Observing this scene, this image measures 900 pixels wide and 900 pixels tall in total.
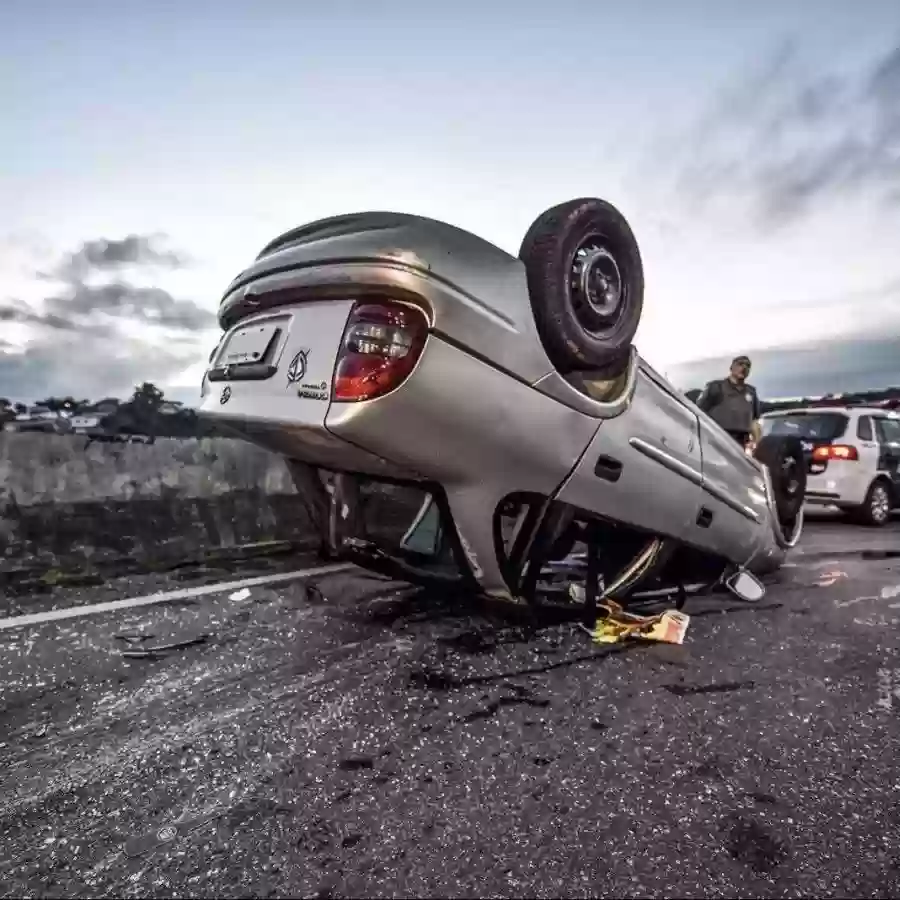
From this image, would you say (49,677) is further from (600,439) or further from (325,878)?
(600,439)

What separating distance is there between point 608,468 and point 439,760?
1.27m

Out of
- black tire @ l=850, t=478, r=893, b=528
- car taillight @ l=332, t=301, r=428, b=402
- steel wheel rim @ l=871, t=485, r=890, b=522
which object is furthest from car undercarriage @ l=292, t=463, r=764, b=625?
steel wheel rim @ l=871, t=485, r=890, b=522

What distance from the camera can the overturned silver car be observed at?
221cm

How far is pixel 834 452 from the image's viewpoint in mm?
8750

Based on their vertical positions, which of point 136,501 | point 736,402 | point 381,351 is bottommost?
point 136,501

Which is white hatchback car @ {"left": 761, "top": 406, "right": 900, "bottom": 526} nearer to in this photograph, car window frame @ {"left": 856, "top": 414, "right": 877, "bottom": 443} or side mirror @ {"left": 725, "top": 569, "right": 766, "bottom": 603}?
car window frame @ {"left": 856, "top": 414, "right": 877, "bottom": 443}

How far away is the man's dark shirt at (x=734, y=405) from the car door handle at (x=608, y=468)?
428 centimetres

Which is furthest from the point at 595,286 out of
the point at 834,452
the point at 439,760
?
the point at 834,452

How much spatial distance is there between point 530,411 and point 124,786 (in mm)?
1544

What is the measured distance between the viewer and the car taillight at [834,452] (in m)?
8.66

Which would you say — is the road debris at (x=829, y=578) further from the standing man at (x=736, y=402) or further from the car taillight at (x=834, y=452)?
the car taillight at (x=834, y=452)

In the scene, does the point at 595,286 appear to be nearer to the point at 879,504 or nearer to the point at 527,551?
the point at 527,551

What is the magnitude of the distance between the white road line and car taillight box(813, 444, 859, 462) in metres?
6.63

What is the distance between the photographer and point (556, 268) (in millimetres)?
2471
